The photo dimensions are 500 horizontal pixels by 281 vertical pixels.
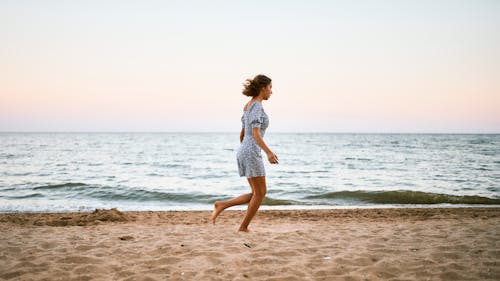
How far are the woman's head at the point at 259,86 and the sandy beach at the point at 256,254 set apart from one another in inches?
70.4

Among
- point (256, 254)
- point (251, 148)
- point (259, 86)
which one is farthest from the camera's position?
point (259, 86)

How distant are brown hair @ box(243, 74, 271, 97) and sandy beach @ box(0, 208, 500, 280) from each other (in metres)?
1.81

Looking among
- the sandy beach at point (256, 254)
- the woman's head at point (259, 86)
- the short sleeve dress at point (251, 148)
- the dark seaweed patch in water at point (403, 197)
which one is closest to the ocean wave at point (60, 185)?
the sandy beach at point (256, 254)

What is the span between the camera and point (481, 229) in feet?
15.2

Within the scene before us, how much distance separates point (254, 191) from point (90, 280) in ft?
6.58

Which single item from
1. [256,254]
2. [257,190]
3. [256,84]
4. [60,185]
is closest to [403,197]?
[257,190]

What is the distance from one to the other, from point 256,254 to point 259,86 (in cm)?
195

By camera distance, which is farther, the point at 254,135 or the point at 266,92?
the point at 266,92

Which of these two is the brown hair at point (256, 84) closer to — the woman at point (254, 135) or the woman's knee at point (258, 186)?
the woman at point (254, 135)

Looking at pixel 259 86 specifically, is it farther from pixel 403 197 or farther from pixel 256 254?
pixel 403 197

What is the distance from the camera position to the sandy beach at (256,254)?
3020mm

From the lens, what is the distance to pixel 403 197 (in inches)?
408

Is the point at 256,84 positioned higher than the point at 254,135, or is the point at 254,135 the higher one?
the point at 256,84

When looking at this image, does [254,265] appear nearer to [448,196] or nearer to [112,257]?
[112,257]
